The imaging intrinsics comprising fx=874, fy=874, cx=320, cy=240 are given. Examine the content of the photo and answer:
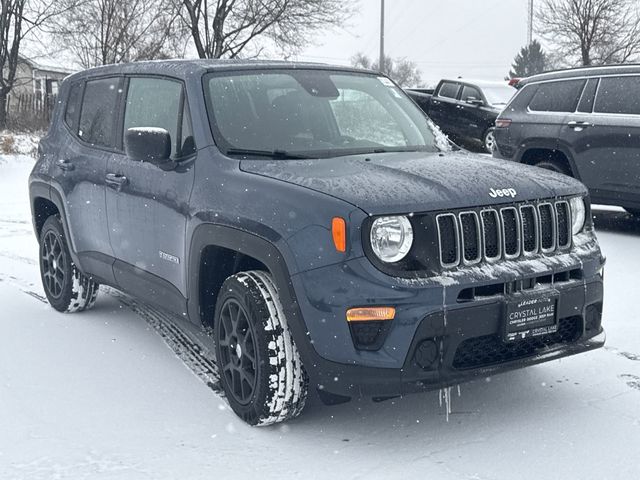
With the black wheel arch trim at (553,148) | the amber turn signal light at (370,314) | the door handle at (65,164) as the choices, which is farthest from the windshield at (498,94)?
the amber turn signal light at (370,314)

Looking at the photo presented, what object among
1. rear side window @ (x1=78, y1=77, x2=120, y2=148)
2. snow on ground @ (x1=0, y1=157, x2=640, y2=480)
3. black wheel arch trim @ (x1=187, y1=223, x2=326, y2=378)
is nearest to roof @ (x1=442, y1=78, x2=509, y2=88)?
snow on ground @ (x1=0, y1=157, x2=640, y2=480)

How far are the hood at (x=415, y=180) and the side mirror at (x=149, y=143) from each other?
1.73 feet

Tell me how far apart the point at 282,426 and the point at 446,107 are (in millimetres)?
15034

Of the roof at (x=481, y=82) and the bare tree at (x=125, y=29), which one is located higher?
the bare tree at (x=125, y=29)

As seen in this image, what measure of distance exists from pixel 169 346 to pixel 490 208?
250 cm

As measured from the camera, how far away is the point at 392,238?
142 inches

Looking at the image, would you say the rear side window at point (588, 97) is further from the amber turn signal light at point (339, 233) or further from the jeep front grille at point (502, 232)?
the amber turn signal light at point (339, 233)

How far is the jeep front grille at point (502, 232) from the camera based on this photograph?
3666 mm

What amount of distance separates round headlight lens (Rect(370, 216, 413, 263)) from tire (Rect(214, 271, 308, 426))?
1.92 feet

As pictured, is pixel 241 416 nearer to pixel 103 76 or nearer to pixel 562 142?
pixel 103 76

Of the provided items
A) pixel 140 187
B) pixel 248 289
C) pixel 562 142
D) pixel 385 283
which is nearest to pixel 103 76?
pixel 140 187

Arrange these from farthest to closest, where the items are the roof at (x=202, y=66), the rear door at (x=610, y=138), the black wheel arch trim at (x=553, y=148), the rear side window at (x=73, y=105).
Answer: the black wheel arch trim at (x=553, y=148) → the rear door at (x=610, y=138) → the rear side window at (x=73, y=105) → the roof at (x=202, y=66)

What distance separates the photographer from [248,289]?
396 centimetres

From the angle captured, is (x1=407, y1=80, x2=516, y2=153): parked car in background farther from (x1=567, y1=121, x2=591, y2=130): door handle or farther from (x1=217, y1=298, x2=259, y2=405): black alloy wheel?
(x1=217, y1=298, x2=259, y2=405): black alloy wheel
